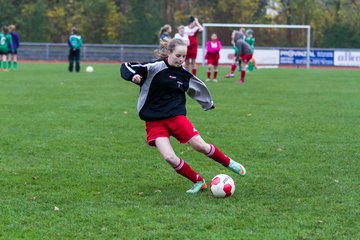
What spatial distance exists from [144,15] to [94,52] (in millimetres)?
7306

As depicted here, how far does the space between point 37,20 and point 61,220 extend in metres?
43.5

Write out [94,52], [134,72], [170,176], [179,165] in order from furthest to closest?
[94,52]
[170,176]
[179,165]
[134,72]

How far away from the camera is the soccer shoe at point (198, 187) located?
20.4 feet

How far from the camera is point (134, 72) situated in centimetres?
607

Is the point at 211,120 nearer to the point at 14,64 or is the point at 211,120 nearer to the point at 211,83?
the point at 211,83

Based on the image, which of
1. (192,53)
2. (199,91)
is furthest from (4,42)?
(199,91)

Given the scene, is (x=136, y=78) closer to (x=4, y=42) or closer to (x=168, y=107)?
(x=168, y=107)

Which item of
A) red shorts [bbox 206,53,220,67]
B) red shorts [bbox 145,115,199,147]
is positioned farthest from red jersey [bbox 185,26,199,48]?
red shorts [bbox 145,115,199,147]

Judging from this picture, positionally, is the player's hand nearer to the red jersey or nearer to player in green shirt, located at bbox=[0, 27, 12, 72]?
the red jersey

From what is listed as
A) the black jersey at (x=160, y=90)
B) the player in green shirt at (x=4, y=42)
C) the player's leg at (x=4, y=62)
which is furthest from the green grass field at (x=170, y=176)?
the player's leg at (x=4, y=62)

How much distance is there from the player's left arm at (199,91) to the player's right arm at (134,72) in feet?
1.78

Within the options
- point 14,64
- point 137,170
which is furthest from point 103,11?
point 137,170

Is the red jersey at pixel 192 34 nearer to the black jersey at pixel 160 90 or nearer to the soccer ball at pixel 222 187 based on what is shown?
the black jersey at pixel 160 90

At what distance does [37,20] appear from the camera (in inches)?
1845
